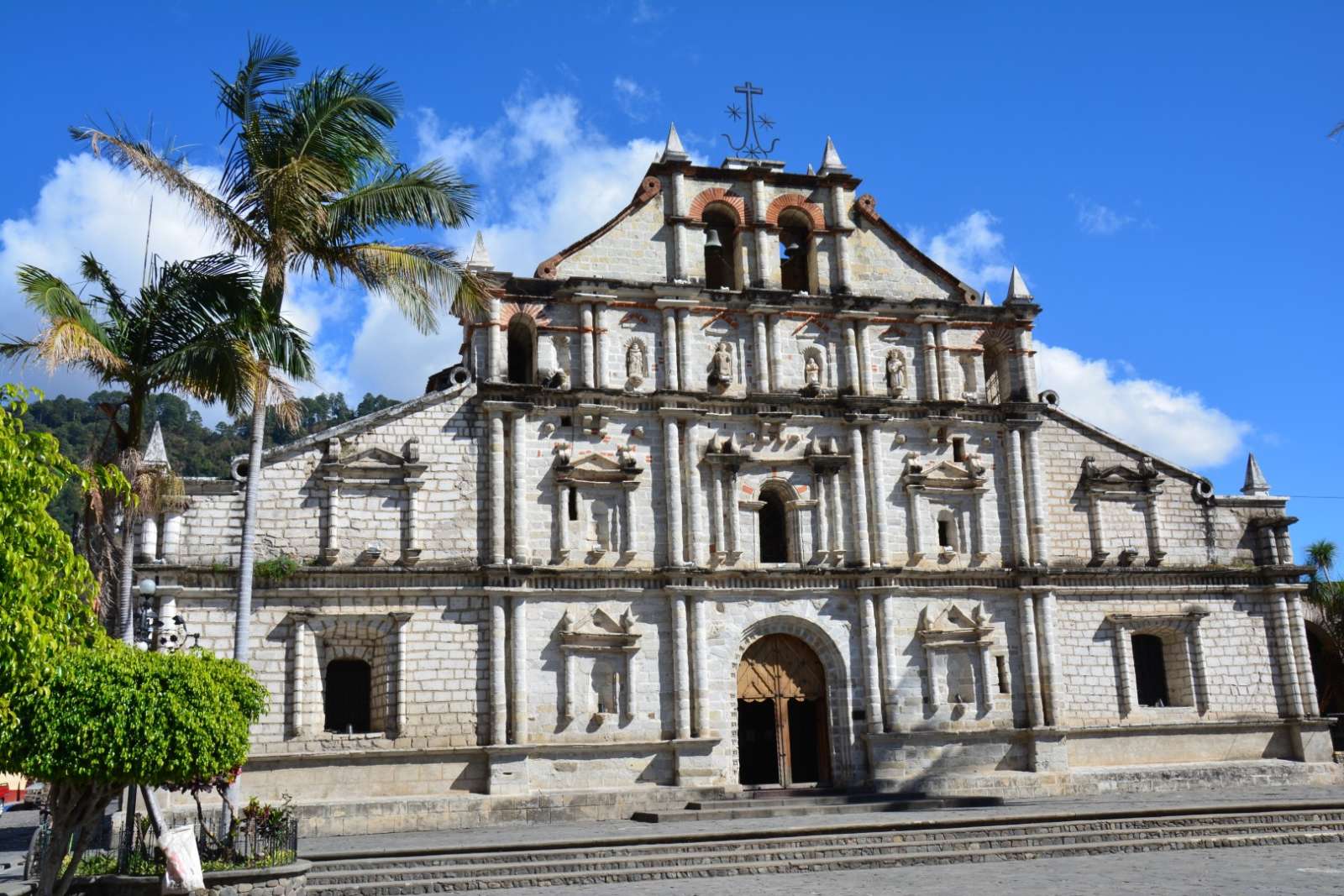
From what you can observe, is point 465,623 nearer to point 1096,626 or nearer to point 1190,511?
point 1096,626

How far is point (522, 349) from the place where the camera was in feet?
100

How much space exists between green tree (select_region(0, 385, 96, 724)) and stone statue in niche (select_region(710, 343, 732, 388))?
1796 cm

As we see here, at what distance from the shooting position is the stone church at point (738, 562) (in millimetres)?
26672

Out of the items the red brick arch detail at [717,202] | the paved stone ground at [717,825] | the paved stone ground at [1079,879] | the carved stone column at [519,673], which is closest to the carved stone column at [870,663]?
the paved stone ground at [717,825]

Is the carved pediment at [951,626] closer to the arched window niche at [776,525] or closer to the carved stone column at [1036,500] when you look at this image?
the carved stone column at [1036,500]

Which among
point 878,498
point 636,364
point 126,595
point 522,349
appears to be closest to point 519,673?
point 636,364

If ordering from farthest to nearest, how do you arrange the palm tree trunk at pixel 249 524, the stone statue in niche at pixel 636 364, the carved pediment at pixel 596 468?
1. the stone statue in niche at pixel 636 364
2. the carved pediment at pixel 596 468
3. the palm tree trunk at pixel 249 524

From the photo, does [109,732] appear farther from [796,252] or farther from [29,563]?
[796,252]

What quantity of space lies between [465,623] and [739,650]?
6346 mm

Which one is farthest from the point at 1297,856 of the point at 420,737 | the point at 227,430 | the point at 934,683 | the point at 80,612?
the point at 227,430

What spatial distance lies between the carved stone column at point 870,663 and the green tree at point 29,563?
1929 centimetres

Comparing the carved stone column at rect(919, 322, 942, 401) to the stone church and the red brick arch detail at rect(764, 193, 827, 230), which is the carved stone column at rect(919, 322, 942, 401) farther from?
the red brick arch detail at rect(764, 193, 827, 230)

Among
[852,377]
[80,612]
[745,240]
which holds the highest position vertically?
[745,240]

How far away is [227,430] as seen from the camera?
369 feet
